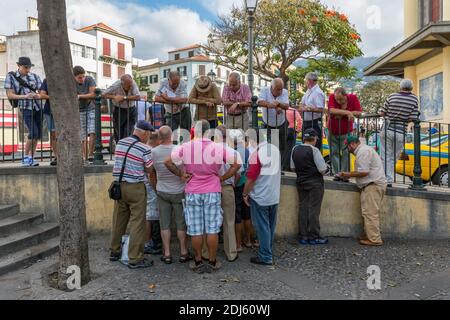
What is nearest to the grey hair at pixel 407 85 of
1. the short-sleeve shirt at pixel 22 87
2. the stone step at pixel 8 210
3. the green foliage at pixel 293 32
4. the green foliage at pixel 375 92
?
the short-sleeve shirt at pixel 22 87

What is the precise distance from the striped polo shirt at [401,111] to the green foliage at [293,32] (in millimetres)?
12406

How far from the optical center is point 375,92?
4669cm

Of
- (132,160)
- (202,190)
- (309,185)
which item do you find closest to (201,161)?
(202,190)

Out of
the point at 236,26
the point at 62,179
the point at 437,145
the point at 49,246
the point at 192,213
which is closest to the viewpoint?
the point at 62,179

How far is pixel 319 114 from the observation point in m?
7.38

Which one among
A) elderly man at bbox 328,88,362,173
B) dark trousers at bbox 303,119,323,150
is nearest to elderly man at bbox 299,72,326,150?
dark trousers at bbox 303,119,323,150

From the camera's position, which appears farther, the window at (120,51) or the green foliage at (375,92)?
the window at (120,51)

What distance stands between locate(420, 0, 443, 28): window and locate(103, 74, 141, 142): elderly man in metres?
13.5

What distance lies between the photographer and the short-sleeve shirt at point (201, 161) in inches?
209

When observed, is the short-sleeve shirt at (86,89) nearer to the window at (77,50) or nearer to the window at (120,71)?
the window at (77,50)

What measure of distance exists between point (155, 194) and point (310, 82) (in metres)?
3.61

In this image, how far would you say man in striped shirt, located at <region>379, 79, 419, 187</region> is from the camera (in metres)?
7.21

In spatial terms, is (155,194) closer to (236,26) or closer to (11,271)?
(11,271)
